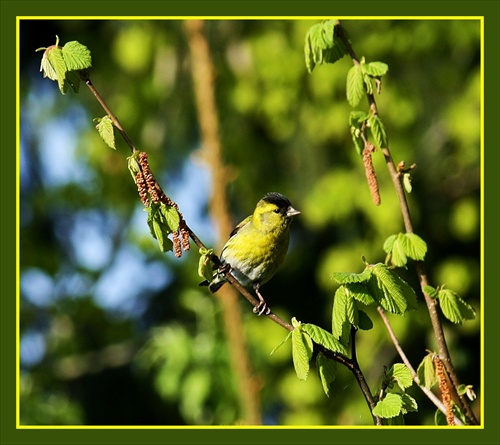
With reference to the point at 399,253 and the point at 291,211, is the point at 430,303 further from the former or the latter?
the point at 291,211

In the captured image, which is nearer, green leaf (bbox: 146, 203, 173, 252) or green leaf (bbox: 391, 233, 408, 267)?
green leaf (bbox: 146, 203, 173, 252)

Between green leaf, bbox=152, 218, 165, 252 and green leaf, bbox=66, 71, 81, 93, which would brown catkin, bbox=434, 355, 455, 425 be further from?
green leaf, bbox=66, 71, 81, 93

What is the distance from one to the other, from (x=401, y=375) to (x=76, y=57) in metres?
1.19

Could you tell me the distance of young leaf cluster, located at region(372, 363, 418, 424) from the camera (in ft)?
7.04

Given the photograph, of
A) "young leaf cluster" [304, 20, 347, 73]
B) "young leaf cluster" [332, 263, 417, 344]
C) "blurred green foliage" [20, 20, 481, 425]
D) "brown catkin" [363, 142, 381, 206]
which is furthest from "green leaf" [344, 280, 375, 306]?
"blurred green foliage" [20, 20, 481, 425]

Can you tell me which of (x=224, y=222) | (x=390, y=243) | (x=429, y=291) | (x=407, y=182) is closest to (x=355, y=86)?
(x=407, y=182)

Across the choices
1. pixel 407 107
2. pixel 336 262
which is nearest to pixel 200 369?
pixel 336 262

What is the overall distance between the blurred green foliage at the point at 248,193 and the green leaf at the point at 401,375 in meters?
5.49

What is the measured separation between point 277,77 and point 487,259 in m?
6.08

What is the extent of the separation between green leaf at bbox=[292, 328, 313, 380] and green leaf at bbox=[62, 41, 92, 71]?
0.88 meters

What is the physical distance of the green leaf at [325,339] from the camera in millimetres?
2129

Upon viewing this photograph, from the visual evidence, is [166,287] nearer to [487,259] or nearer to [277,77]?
[277,77]

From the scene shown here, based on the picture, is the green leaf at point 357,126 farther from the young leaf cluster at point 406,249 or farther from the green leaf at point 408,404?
the green leaf at point 408,404

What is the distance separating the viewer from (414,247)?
2.41 meters
